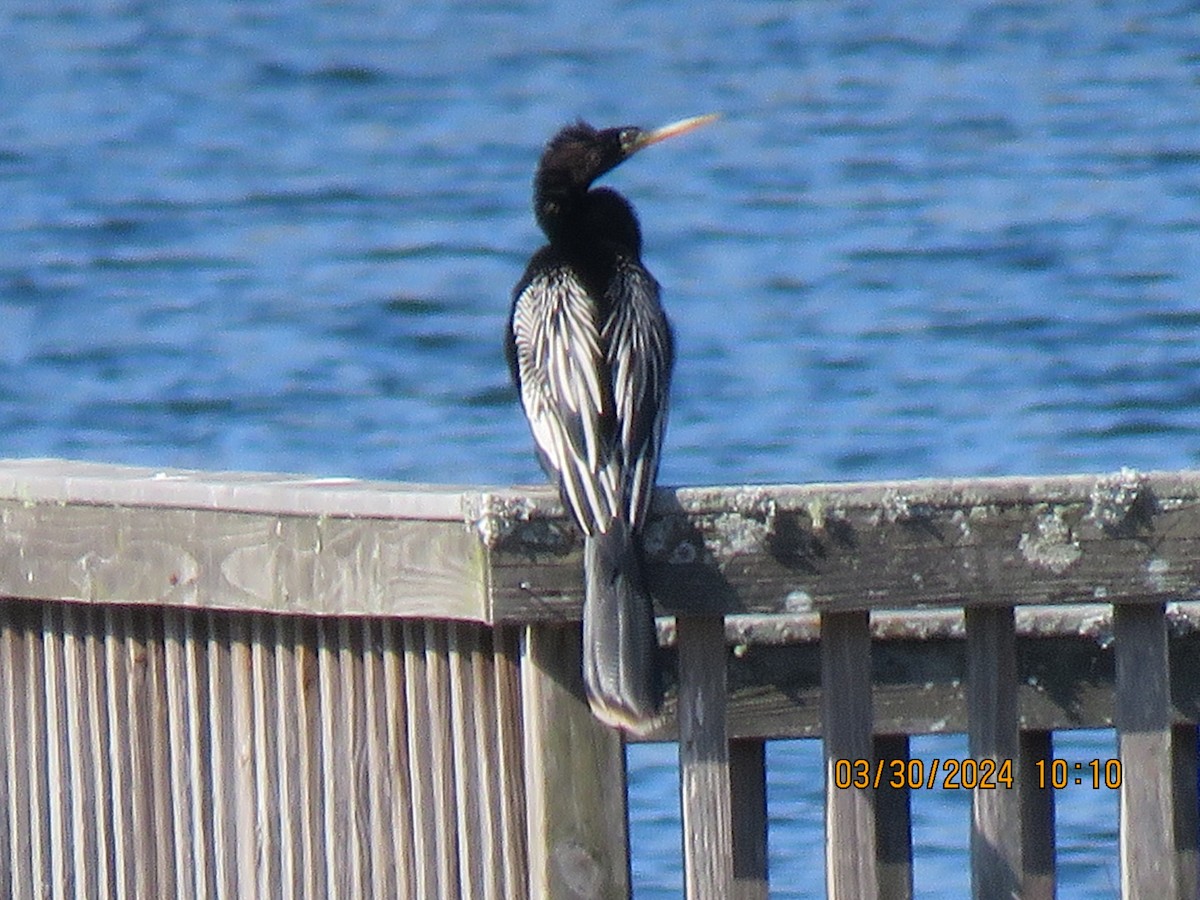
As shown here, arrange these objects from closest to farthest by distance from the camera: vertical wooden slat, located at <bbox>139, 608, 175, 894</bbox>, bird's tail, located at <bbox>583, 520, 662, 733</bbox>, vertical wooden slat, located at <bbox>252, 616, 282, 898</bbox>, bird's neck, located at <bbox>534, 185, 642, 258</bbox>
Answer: bird's tail, located at <bbox>583, 520, 662, 733</bbox>
vertical wooden slat, located at <bbox>252, 616, 282, 898</bbox>
vertical wooden slat, located at <bbox>139, 608, 175, 894</bbox>
bird's neck, located at <bbox>534, 185, 642, 258</bbox>

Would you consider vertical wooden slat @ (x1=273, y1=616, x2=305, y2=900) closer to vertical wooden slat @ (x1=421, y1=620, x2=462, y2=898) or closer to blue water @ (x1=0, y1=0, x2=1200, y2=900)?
vertical wooden slat @ (x1=421, y1=620, x2=462, y2=898)

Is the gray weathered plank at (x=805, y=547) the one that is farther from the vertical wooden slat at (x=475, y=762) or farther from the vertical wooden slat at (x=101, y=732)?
the vertical wooden slat at (x=101, y=732)

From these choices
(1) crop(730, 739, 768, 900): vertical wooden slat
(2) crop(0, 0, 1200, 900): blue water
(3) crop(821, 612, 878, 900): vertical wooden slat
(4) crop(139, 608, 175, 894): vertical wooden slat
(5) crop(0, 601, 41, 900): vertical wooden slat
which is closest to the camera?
(3) crop(821, 612, 878, 900): vertical wooden slat

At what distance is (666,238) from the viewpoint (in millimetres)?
13680

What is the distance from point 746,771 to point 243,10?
16.9 meters

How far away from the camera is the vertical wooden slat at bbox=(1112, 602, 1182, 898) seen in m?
2.94

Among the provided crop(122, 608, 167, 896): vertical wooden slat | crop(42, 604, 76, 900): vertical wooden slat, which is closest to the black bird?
crop(122, 608, 167, 896): vertical wooden slat

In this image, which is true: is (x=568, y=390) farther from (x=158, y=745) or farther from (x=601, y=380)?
(x=158, y=745)

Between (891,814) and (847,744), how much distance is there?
2.26 ft

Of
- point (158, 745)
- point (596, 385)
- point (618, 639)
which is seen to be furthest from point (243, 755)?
point (596, 385)

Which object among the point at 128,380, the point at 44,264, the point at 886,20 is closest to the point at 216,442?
the point at 128,380

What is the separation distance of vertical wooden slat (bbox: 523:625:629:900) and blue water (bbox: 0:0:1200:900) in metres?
3.29

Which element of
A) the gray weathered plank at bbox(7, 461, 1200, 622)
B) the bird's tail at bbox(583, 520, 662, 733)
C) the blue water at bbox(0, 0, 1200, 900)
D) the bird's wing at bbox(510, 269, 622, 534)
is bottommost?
the bird's tail at bbox(583, 520, 662, 733)

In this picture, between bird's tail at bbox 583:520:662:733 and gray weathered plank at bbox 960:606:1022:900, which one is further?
gray weathered plank at bbox 960:606:1022:900
